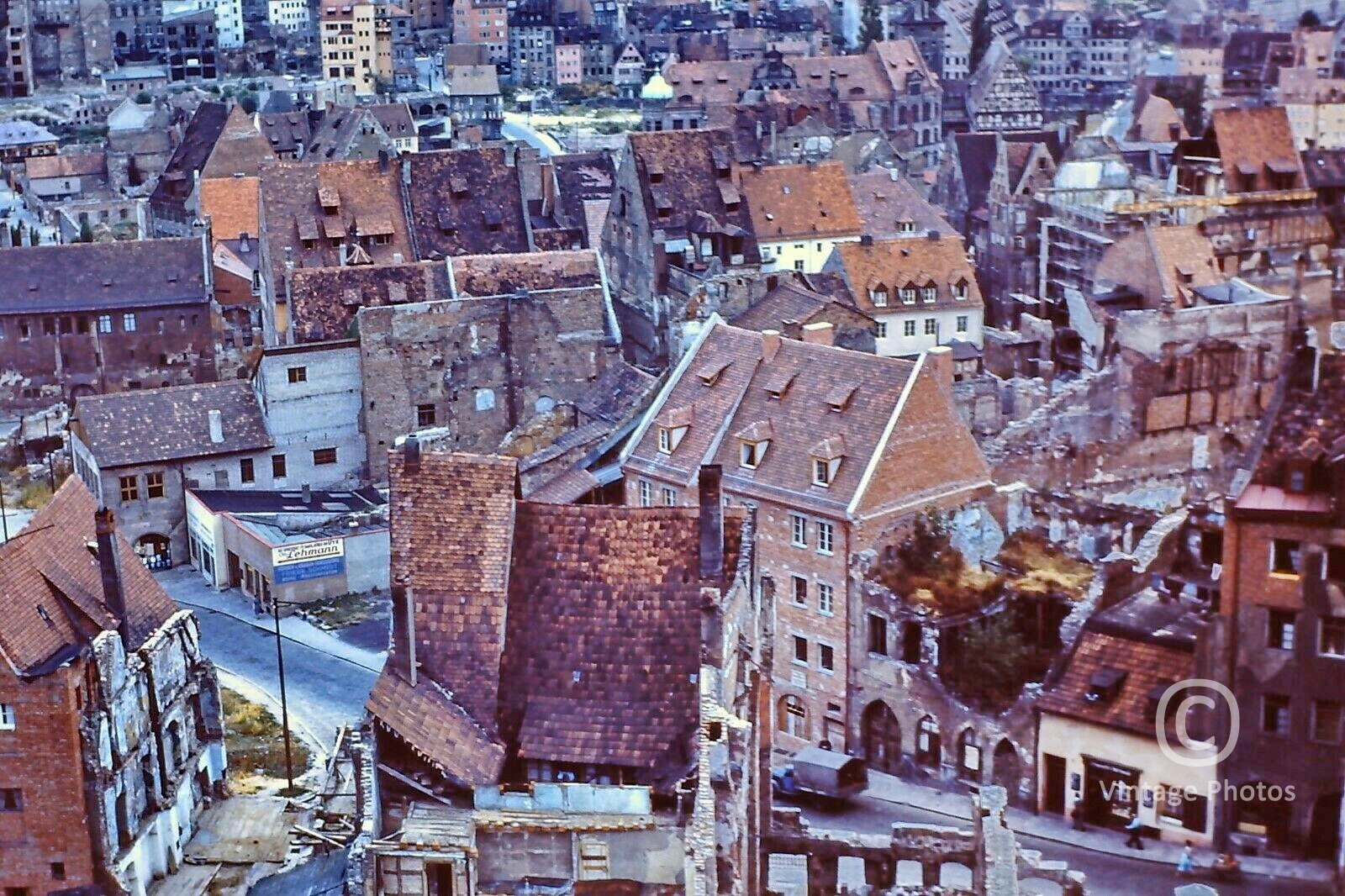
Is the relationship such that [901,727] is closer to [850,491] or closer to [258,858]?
[850,491]

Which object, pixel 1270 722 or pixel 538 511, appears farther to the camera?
pixel 1270 722

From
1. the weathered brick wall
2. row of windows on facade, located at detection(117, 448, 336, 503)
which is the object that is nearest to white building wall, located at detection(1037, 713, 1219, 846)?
the weathered brick wall

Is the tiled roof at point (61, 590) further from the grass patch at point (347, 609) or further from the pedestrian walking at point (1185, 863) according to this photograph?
the pedestrian walking at point (1185, 863)

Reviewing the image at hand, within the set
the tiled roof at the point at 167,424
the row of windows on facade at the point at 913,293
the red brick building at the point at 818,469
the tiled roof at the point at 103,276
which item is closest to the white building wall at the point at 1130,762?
the red brick building at the point at 818,469

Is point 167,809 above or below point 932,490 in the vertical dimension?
below

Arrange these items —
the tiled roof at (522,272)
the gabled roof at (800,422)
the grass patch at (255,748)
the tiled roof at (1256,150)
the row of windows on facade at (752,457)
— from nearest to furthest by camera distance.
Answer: the grass patch at (255,748) < the row of windows on facade at (752,457) < the gabled roof at (800,422) < the tiled roof at (522,272) < the tiled roof at (1256,150)

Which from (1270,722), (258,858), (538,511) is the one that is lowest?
(258,858)

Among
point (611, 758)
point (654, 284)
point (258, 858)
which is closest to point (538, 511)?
point (611, 758)
